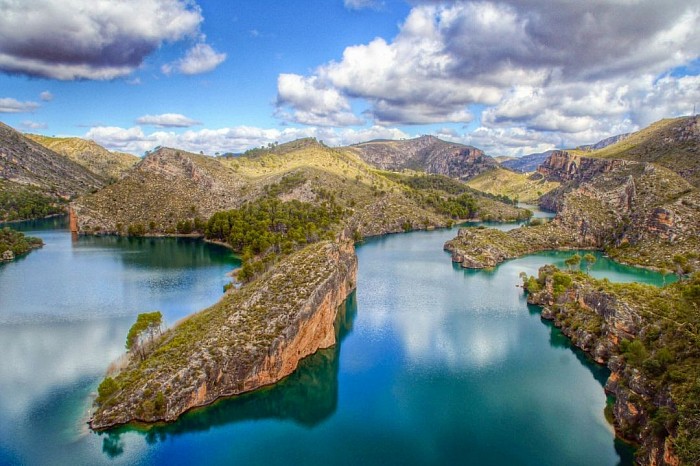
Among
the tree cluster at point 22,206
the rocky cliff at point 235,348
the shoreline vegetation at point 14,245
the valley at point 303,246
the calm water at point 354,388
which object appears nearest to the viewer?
the calm water at point 354,388

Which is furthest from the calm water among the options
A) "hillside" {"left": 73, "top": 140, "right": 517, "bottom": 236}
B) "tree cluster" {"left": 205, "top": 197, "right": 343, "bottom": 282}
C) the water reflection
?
"hillside" {"left": 73, "top": 140, "right": 517, "bottom": 236}

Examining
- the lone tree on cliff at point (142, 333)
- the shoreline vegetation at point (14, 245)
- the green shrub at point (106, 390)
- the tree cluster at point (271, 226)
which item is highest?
the tree cluster at point (271, 226)

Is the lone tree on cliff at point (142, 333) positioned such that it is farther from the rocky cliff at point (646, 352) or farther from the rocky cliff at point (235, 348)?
the rocky cliff at point (646, 352)

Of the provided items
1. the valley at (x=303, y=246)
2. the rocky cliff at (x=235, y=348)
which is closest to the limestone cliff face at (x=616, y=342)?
the valley at (x=303, y=246)

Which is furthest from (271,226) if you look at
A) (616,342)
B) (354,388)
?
(616,342)

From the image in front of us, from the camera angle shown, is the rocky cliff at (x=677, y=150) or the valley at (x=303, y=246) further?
the rocky cliff at (x=677, y=150)

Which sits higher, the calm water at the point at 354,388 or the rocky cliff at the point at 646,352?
the rocky cliff at the point at 646,352

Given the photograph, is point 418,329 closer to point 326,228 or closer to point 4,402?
point 4,402
